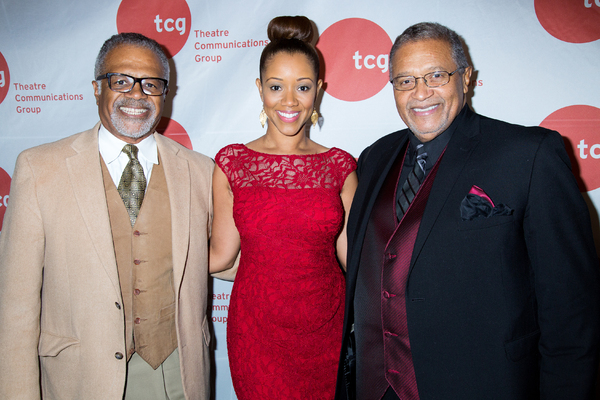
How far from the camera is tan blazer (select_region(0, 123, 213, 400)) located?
4.46ft

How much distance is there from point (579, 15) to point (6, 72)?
136 inches

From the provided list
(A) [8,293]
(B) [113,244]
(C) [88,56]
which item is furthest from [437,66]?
(C) [88,56]

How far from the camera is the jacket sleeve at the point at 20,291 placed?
53.1 inches

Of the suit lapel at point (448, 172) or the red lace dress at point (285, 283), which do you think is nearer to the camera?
the suit lapel at point (448, 172)

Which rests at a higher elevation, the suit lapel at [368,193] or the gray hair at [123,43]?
the gray hair at [123,43]

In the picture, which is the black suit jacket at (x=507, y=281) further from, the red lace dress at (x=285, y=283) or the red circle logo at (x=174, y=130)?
the red circle logo at (x=174, y=130)

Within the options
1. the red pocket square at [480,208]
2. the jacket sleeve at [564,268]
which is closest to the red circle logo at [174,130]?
the red pocket square at [480,208]

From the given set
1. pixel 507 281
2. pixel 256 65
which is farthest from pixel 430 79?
pixel 256 65

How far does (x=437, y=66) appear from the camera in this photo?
140 centimetres

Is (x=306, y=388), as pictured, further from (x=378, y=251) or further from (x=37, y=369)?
(x=37, y=369)

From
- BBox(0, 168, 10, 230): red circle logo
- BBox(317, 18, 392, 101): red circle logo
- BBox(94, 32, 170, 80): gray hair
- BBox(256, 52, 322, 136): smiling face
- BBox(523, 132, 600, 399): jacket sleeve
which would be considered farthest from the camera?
BBox(0, 168, 10, 230): red circle logo

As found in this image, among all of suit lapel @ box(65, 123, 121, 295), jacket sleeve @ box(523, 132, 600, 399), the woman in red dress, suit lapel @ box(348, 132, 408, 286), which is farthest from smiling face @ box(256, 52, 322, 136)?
jacket sleeve @ box(523, 132, 600, 399)

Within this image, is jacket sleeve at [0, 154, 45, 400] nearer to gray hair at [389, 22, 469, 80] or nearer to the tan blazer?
the tan blazer

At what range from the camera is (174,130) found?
2.31 m
